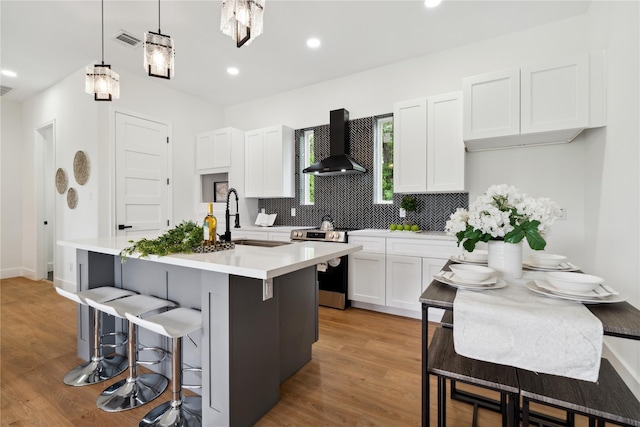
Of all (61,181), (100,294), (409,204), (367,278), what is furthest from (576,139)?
(61,181)

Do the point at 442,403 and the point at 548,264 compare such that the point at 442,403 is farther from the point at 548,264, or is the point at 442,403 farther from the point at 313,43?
the point at 313,43

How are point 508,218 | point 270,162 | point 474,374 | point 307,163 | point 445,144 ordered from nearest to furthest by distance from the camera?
point 474,374
point 508,218
point 445,144
point 270,162
point 307,163

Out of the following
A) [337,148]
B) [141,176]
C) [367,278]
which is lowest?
[367,278]

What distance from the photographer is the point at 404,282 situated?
10.2 feet

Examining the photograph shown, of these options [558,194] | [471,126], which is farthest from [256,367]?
[558,194]

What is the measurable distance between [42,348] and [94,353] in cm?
76

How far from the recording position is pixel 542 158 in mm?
2916

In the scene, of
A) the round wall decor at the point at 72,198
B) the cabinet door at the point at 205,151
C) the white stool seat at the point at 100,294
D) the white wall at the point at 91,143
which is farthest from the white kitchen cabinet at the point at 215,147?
the white stool seat at the point at 100,294

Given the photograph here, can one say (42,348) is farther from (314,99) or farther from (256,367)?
(314,99)

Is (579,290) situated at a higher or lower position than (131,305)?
higher

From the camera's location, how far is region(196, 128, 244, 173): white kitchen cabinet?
4.62 m

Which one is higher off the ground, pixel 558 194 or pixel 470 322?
pixel 558 194

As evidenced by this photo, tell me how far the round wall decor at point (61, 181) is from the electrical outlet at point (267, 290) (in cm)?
420

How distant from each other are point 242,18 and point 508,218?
156cm
